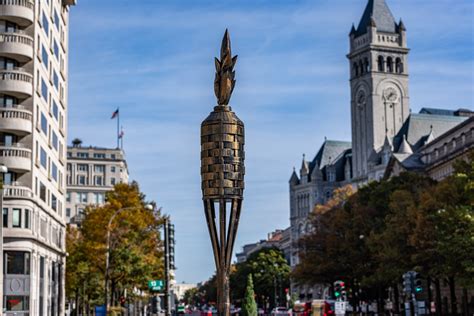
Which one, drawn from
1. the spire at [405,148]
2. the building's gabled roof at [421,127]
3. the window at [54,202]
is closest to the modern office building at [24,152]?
the window at [54,202]

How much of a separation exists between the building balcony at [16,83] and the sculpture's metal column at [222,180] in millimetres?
42306

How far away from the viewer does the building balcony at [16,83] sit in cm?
7244

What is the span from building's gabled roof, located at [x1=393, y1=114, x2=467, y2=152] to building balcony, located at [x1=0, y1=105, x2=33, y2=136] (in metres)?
115

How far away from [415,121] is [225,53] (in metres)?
155

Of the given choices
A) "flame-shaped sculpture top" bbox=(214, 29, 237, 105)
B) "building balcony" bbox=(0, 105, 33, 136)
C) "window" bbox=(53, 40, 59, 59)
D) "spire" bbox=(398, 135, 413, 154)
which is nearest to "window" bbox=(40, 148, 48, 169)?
"building balcony" bbox=(0, 105, 33, 136)

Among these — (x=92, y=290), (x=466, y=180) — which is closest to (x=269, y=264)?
(x=92, y=290)

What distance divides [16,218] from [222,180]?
4180 cm

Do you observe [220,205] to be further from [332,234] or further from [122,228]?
[332,234]

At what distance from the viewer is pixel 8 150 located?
72.4 metres

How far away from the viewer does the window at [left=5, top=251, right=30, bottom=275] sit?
71.6 m

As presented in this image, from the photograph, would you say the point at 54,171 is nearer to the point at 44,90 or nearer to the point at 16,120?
the point at 44,90

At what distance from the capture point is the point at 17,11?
73125 millimetres

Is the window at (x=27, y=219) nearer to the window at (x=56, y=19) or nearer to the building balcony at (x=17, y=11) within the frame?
the building balcony at (x=17, y=11)

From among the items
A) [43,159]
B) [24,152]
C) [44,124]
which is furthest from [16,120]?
[43,159]
